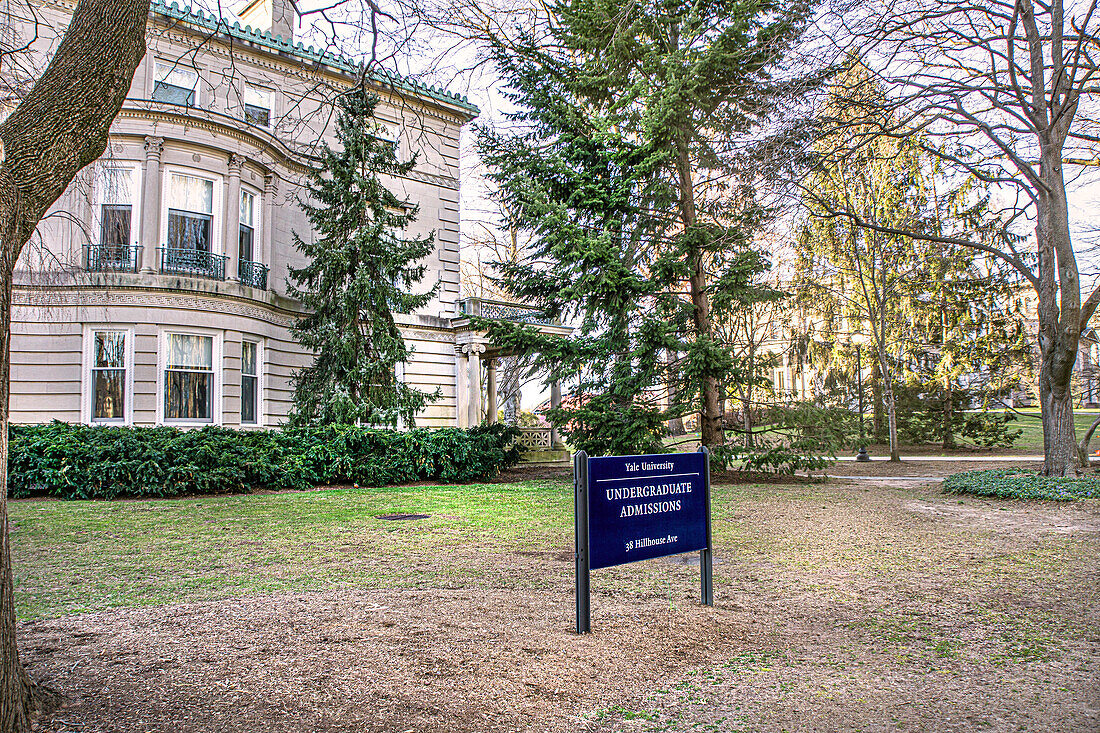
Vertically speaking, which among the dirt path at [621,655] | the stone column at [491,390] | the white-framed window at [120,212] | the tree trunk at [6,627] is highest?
the white-framed window at [120,212]

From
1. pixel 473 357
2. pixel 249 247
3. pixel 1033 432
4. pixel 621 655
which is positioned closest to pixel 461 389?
pixel 473 357

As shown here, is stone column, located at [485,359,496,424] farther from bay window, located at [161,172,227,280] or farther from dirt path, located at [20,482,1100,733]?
dirt path, located at [20,482,1100,733]

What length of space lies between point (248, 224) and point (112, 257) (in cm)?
352

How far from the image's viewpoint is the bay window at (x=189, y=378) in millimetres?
16453

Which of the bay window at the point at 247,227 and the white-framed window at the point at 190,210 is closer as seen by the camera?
the white-framed window at the point at 190,210

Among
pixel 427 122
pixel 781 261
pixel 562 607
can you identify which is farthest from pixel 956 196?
pixel 562 607

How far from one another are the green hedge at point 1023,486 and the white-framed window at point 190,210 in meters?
18.2

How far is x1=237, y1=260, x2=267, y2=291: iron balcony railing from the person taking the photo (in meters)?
18.4

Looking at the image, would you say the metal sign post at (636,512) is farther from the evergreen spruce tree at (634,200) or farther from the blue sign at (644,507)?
the evergreen spruce tree at (634,200)

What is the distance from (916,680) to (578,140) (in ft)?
46.9

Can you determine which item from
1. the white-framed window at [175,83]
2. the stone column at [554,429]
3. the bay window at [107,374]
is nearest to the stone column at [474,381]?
the stone column at [554,429]

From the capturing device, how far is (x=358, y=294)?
17.2 m

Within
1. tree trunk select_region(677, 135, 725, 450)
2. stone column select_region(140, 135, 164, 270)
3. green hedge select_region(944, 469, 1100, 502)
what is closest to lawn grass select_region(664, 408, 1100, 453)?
tree trunk select_region(677, 135, 725, 450)

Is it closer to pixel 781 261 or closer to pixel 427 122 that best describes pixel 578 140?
pixel 427 122
